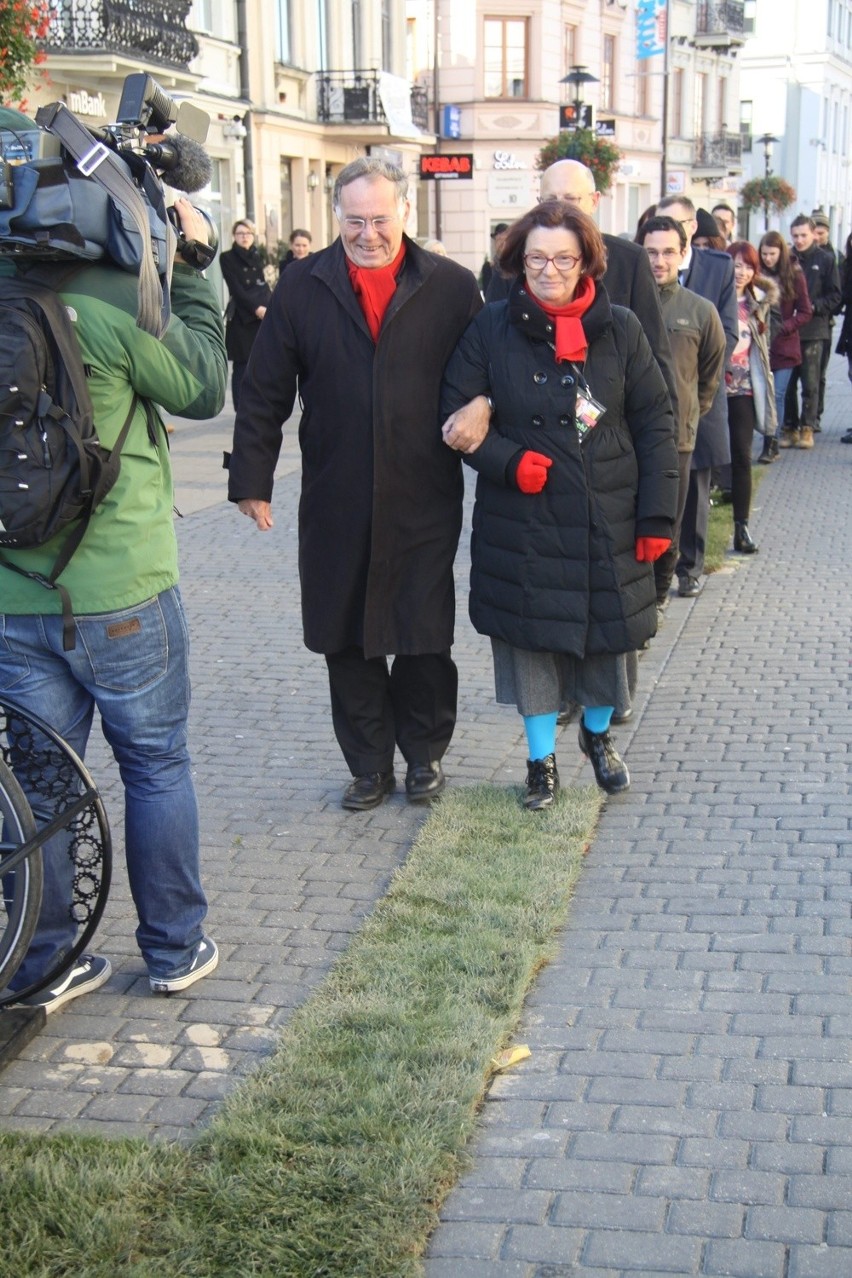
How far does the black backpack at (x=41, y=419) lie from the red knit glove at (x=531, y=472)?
1.82m

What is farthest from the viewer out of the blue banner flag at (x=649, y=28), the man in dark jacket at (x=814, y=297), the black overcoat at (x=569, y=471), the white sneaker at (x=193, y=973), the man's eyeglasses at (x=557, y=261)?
the blue banner flag at (x=649, y=28)

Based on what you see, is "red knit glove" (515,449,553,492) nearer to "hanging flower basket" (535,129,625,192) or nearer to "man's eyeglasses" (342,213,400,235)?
"man's eyeglasses" (342,213,400,235)

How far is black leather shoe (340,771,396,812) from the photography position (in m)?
5.74

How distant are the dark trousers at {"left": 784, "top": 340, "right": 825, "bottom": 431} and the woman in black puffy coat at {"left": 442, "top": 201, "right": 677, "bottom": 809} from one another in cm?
1010

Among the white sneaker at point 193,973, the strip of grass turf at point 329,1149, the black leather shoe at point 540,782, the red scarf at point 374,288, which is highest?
the red scarf at point 374,288

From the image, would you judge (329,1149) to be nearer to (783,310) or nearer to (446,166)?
(783,310)

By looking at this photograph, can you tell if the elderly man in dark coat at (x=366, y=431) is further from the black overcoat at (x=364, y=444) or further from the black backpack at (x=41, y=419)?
the black backpack at (x=41, y=419)

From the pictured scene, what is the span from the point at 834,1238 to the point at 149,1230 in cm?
130

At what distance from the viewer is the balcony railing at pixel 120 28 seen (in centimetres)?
2217

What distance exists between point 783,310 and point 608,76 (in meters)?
38.4

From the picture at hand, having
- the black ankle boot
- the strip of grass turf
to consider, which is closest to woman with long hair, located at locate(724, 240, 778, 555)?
the black ankle boot

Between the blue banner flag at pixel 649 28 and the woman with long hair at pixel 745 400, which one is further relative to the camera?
the blue banner flag at pixel 649 28

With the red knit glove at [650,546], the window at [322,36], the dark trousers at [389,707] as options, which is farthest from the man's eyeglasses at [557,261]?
the window at [322,36]

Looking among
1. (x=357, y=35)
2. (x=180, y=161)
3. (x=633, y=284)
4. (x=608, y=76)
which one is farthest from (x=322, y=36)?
(x=180, y=161)
